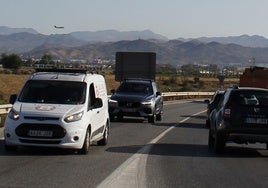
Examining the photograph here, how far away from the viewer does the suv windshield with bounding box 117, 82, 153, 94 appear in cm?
2920

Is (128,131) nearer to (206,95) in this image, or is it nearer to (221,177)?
(221,177)

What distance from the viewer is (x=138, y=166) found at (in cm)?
1324

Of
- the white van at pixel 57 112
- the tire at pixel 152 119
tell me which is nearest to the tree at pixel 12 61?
the tire at pixel 152 119

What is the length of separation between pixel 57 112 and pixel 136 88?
14.9 m

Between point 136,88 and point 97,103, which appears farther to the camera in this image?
point 136,88

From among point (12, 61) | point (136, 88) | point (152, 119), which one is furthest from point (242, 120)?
point (12, 61)

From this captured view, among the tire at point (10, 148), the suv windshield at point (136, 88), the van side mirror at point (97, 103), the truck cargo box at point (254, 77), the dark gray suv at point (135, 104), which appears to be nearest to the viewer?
the tire at point (10, 148)

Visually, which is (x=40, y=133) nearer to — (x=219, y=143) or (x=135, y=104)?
(x=219, y=143)

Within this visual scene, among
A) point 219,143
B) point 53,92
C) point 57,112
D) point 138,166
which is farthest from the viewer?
point 219,143

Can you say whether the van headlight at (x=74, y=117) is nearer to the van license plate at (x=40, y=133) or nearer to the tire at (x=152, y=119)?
the van license plate at (x=40, y=133)

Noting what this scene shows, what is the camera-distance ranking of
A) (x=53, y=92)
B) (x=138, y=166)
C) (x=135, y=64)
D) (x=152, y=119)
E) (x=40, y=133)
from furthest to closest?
(x=135, y=64) < (x=152, y=119) < (x=53, y=92) < (x=40, y=133) < (x=138, y=166)

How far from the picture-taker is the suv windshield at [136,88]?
29.2m

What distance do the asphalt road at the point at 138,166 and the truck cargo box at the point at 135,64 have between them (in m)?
33.9

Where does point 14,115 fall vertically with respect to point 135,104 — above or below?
above
